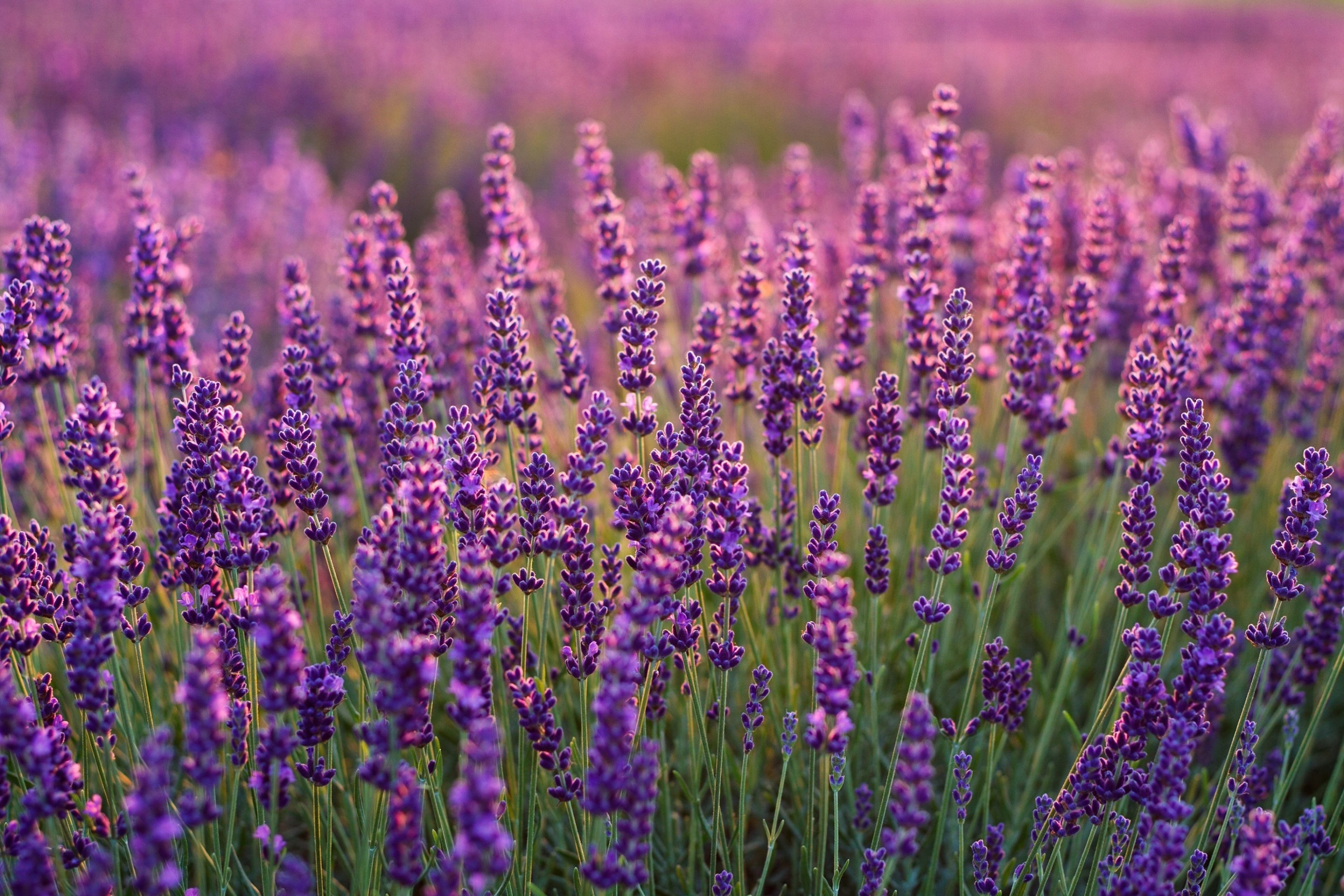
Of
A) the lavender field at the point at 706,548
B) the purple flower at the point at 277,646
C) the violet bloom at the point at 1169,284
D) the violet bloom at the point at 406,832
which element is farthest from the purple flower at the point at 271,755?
the violet bloom at the point at 1169,284

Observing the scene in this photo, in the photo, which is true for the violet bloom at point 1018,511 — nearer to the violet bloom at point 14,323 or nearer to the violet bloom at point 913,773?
the violet bloom at point 913,773

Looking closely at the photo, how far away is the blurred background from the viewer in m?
7.54

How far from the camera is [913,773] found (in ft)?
5.81

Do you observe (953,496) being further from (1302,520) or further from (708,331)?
(708,331)

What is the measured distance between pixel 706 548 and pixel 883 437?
147 centimetres

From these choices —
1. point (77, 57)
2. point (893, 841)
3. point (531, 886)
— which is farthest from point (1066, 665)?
point (77, 57)

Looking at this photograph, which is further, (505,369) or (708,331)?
(708,331)

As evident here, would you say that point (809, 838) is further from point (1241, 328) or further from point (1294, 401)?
point (1294, 401)

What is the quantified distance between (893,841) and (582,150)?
2.77 m

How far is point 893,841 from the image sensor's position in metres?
1.85

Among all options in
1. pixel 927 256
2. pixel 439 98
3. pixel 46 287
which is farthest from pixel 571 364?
pixel 439 98

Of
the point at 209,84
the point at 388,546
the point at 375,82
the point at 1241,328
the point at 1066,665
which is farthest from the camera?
the point at 375,82

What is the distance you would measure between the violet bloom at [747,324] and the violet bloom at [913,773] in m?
1.45

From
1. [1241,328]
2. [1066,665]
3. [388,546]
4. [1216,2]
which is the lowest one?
[1066,665]
